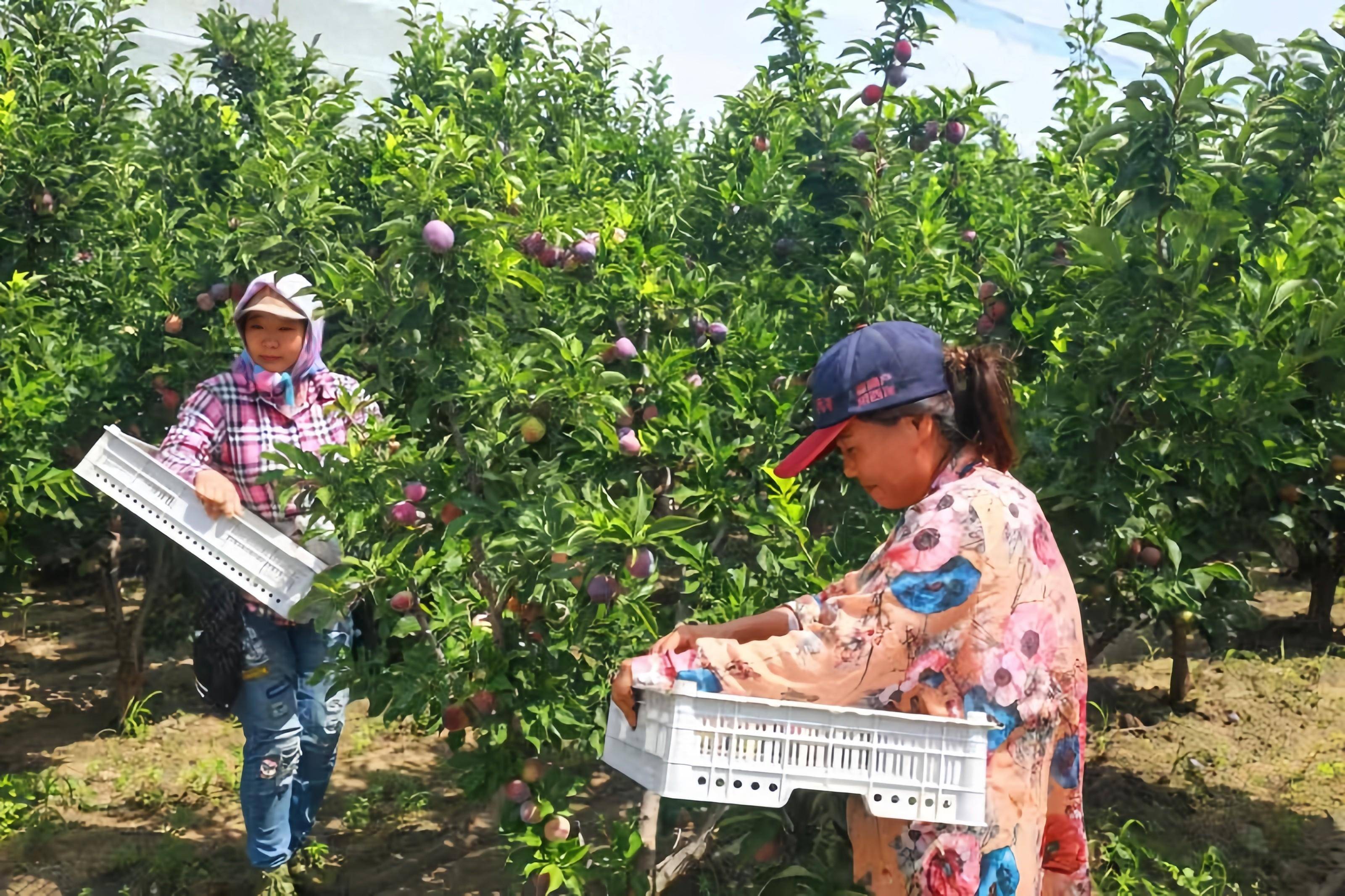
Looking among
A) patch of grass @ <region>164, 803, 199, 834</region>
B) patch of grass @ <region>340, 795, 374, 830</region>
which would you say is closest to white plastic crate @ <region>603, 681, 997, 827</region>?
patch of grass @ <region>340, 795, 374, 830</region>

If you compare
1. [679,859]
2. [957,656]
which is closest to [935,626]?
[957,656]

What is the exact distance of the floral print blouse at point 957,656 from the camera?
1404mm

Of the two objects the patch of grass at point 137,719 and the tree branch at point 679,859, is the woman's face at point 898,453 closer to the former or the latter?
the tree branch at point 679,859

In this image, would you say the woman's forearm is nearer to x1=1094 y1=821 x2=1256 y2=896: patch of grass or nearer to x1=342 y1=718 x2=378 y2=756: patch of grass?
x1=1094 y1=821 x2=1256 y2=896: patch of grass

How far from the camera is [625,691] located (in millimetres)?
1458

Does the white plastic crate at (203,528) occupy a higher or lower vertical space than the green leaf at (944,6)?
lower

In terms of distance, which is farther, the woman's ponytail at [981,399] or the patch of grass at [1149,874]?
the patch of grass at [1149,874]

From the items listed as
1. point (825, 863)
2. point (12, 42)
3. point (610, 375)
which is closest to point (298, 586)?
point (610, 375)

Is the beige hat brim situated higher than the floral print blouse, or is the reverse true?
the beige hat brim

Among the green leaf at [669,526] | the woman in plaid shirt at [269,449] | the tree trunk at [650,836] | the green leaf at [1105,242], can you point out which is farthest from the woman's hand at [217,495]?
the green leaf at [1105,242]

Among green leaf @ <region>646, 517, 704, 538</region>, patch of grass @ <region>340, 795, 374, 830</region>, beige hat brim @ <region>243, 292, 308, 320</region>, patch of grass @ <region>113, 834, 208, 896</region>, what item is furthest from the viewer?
patch of grass @ <region>340, 795, 374, 830</region>

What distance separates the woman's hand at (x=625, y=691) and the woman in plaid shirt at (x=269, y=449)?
1512 mm

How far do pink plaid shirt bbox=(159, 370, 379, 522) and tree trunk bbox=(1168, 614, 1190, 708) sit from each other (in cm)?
323

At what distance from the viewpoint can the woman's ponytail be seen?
155cm
